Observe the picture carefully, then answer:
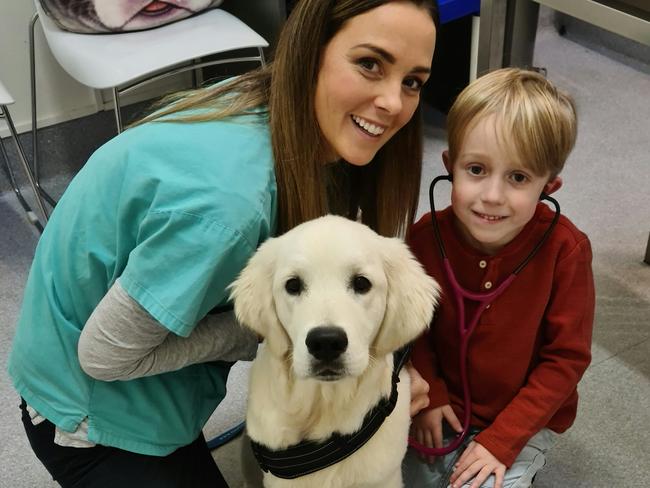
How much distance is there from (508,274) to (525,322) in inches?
3.6

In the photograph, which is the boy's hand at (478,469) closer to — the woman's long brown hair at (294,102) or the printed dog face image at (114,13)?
the woman's long brown hair at (294,102)

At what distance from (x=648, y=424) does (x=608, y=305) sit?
440 mm

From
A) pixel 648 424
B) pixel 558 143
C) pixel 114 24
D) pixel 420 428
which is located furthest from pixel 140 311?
pixel 114 24

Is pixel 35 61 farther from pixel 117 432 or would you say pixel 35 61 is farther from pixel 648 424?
pixel 648 424

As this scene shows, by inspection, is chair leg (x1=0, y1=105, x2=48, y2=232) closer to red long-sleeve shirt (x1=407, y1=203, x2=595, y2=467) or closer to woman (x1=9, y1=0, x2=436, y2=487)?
woman (x1=9, y1=0, x2=436, y2=487)

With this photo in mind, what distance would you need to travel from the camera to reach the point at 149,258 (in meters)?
1.04

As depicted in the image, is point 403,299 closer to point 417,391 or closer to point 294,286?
point 294,286

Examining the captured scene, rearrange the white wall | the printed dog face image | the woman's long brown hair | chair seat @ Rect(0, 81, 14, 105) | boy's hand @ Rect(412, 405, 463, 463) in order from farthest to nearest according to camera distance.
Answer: the white wall
the printed dog face image
chair seat @ Rect(0, 81, 14, 105)
boy's hand @ Rect(412, 405, 463, 463)
the woman's long brown hair

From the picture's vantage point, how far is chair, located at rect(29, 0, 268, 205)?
2.05 meters

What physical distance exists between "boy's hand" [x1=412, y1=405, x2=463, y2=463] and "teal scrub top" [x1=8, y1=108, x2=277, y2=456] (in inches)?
15.4

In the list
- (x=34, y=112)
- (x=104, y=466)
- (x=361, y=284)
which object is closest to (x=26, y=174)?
(x=34, y=112)

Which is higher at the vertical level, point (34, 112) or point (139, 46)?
point (139, 46)

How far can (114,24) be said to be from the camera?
224cm

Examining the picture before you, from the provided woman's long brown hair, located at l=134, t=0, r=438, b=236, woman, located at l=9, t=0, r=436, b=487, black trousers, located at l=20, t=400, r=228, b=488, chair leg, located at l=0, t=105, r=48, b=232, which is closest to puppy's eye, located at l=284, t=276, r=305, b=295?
woman, located at l=9, t=0, r=436, b=487
